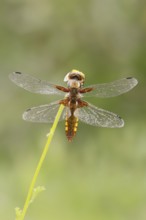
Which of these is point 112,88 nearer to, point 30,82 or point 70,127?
point 30,82

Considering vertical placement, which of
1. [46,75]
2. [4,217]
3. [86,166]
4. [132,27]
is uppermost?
[132,27]

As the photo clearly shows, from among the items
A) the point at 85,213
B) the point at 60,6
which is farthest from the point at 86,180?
the point at 60,6

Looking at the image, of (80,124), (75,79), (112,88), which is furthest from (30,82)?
(80,124)

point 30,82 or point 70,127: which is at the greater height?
point 30,82

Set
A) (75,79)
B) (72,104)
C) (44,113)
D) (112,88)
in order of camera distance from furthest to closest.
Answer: (112,88) → (44,113) → (72,104) → (75,79)

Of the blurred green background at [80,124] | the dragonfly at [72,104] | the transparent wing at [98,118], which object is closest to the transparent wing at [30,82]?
the dragonfly at [72,104]

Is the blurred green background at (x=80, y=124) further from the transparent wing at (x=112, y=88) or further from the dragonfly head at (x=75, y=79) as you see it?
the dragonfly head at (x=75, y=79)

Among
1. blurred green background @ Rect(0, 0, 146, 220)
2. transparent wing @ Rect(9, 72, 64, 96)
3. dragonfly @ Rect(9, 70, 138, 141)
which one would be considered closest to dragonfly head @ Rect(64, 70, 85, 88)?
dragonfly @ Rect(9, 70, 138, 141)

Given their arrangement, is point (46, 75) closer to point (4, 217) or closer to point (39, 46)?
point (39, 46)
